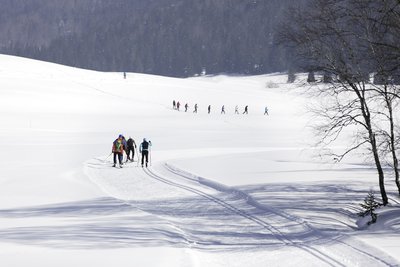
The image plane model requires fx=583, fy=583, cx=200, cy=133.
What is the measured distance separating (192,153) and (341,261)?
24.5 metres

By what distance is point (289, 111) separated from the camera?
2977 inches

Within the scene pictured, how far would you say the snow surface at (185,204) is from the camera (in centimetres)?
1016

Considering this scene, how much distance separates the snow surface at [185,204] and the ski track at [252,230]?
3 centimetres

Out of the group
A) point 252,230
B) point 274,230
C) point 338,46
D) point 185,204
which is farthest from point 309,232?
point 338,46

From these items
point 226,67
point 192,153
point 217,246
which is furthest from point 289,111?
point 226,67

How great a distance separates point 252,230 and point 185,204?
3908 millimetres

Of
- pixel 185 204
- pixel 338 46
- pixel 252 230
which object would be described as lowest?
pixel 252 230

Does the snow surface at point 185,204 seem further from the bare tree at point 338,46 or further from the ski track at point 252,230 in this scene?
the bare tree at point 338,46

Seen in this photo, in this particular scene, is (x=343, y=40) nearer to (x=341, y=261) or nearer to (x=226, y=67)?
(x=341, y=261)

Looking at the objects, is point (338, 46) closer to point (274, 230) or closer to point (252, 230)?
point (274, 230)

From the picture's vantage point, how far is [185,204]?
1628 cm

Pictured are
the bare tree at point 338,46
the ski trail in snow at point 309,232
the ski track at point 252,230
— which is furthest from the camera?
the bare tree at point 338,46

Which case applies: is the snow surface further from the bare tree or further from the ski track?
the bare tree

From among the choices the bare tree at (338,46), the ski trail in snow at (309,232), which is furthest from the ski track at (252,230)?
the bare tree at (338,46)
